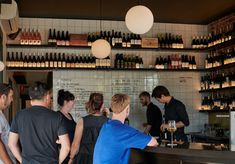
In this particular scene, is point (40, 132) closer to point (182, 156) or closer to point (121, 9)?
point (182, 156)

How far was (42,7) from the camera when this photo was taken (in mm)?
7074

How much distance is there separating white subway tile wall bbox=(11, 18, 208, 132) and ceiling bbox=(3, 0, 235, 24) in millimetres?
196

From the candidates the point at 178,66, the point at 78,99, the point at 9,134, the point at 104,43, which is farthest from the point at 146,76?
the point at 9,134

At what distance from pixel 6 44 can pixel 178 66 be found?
10.9ft

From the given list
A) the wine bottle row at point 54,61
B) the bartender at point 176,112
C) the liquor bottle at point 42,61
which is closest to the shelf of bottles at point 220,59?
the wine bottle row at point 54,61

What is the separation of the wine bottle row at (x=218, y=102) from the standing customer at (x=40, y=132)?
444 centimetres

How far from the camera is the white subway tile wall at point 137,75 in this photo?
7.78 meters

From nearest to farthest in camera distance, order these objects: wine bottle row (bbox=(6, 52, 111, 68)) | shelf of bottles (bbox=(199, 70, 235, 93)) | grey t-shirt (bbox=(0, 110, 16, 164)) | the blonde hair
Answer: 1. the blonde hair
2. grey t-shirt (bbox=(0, 110, 16, 164))
3. shelf of bottles (bbox=(199, 70, 235, 93))
4. wine bottle row (bbox=(6, 52, 111, 68))

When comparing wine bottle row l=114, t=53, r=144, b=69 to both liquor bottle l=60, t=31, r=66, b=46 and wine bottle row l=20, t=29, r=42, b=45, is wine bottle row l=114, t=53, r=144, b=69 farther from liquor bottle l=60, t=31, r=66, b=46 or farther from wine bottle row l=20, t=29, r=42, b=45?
wine bottle row l=20, t=29, r=42, b=45

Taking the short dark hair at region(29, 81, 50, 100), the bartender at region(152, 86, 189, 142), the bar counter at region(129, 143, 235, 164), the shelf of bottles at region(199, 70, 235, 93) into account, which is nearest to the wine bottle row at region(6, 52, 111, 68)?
the shelf of bottles at region(199, 70, 235, 93)

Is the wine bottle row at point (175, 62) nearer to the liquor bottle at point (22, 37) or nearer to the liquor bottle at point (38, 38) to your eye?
the liquor bottle at point (38, 38)

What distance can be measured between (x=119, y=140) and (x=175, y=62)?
5466mm

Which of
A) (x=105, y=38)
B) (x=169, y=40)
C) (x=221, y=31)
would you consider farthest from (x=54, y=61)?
(x=221, y=31)

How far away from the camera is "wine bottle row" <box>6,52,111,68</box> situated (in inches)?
293
